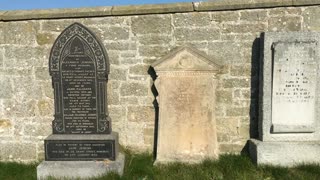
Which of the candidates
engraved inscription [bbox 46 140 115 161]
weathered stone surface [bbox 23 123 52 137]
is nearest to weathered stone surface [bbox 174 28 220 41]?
engraved inscription [bbox 46 140 115 161]

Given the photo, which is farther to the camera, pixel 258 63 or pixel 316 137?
pixel 258 63

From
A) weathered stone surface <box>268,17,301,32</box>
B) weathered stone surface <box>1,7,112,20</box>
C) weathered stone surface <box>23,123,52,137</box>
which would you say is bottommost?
weathered stone surface <box>23,123,52,137</box>

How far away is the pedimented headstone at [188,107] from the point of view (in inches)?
171

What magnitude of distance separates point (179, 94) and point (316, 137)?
1.95m

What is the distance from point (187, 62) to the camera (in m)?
4.35

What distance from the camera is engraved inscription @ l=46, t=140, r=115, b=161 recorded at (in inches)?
164

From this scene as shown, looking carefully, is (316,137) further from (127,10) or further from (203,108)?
(127,10)

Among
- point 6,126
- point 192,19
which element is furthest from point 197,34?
point 6,126

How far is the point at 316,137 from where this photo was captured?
13.7 ft

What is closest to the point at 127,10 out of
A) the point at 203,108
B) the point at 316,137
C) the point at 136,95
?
the point at 136,95

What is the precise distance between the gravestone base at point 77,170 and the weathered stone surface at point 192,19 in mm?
2181

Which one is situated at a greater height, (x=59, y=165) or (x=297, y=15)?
(x=297, y=15)

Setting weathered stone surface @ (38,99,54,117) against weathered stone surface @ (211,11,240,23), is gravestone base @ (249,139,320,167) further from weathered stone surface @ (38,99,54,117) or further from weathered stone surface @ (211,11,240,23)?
weathered stone surface @ (38,99,54,117)

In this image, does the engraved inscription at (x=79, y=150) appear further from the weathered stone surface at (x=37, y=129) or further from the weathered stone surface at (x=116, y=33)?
the weathered stone surface at (x=116, y=33)
